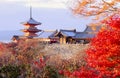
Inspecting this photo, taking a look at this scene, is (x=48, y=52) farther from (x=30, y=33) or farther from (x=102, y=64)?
(x=30, y=33)

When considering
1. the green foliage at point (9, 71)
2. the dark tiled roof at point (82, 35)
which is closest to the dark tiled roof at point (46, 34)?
the dark tiled roof at point (82, 35)

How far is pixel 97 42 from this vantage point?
1105 cm

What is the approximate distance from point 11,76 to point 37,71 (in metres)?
1.07

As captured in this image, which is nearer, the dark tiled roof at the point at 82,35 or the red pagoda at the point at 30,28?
the dark tiled roof at the point at 82,35

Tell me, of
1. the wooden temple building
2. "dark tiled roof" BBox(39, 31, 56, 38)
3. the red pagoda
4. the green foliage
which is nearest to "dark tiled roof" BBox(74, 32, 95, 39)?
the wooden temple building

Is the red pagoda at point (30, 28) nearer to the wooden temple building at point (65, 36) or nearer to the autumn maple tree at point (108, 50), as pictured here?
the wooden temple building at point (65, 36)

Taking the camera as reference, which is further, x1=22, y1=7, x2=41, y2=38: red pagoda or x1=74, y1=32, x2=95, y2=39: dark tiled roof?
x1=22, y1=7, x2=41, y2=38: red pagoda

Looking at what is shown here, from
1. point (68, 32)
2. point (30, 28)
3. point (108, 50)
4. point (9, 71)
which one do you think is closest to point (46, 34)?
point (30, 28)

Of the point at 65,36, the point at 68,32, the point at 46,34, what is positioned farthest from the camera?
the point at 46,34

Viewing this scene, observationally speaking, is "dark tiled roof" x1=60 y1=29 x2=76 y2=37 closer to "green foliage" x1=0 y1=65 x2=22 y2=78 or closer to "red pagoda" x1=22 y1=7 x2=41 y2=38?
"red pagoda" x1=22 y1=7 x2=41 y2=38

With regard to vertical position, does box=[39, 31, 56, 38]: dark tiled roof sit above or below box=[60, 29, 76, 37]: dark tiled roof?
below

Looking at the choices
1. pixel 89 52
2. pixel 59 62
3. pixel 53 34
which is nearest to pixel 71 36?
pixel 53 34

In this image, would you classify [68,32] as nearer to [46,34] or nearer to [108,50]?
[46,34]

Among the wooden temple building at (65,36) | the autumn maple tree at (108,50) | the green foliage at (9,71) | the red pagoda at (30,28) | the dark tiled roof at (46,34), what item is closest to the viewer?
the autumn maple tree at (108,50)
